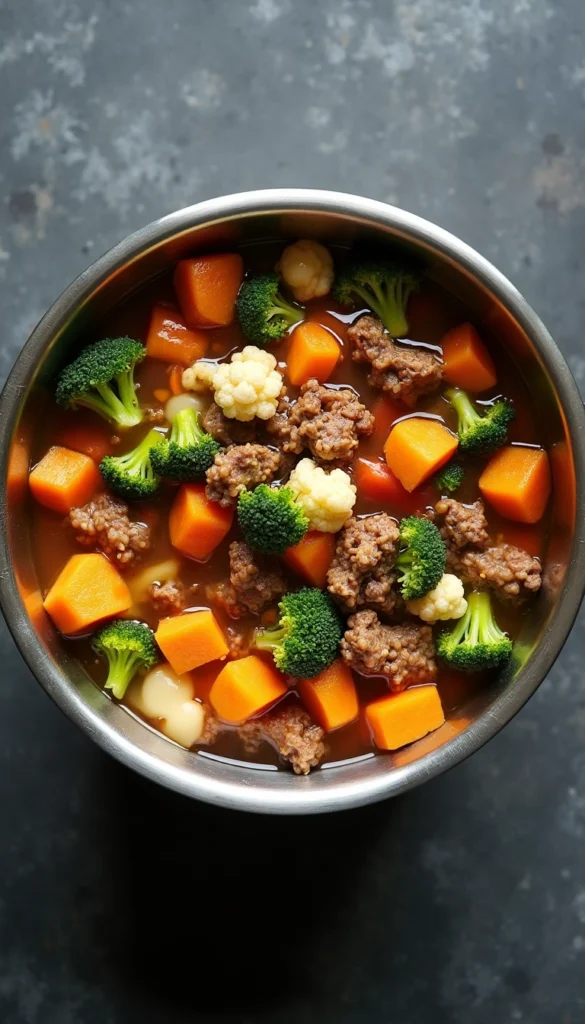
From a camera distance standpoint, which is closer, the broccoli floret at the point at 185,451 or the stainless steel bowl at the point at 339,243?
the stainless steel bowl at the point at 339,243

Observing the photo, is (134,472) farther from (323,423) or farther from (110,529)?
(323,423)

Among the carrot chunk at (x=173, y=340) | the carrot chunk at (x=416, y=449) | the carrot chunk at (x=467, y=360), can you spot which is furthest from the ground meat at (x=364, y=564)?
the carrot chunk at (x=173, y=340)

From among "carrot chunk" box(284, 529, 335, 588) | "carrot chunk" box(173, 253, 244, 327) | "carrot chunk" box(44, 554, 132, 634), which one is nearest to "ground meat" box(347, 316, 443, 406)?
"carrot chunk" box(173, 253, 244, 327)

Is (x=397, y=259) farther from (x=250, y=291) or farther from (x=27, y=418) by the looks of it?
(x=27, y=418)

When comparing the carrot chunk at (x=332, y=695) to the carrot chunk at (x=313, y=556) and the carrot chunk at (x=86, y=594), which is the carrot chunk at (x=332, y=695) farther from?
the carrot chunk at (x=86, y=594)

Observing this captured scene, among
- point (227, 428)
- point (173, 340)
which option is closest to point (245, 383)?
point (227, 428)
